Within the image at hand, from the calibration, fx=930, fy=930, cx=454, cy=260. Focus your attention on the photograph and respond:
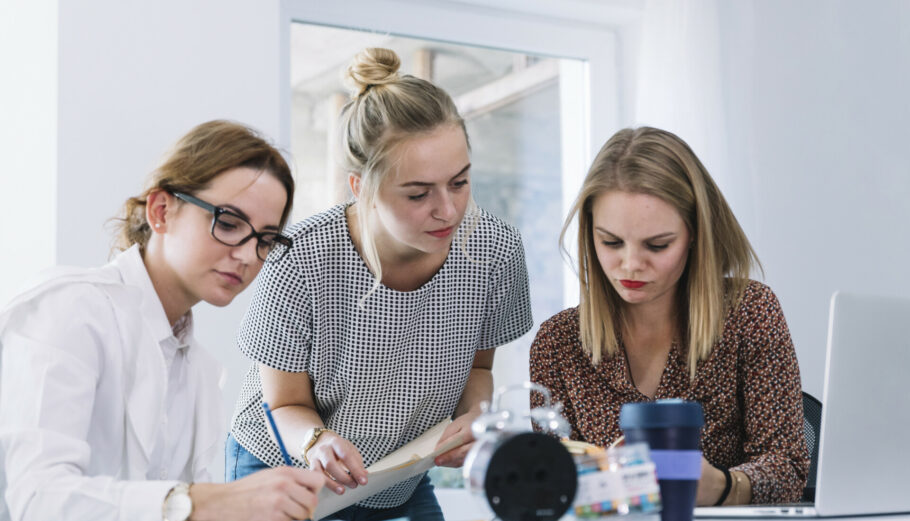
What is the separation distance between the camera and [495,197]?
10.2ft

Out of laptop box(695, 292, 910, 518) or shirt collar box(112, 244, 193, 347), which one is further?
shirt collar box(112, 244, 193, 347)

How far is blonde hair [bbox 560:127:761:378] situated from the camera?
172cm

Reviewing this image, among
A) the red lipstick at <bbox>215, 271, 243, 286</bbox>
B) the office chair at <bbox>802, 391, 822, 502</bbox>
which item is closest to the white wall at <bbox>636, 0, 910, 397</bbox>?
the office chair at <bbox>802, 391, 822, 502</bbox>

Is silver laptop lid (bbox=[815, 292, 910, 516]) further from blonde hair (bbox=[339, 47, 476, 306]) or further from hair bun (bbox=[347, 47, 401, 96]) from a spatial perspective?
hair bun (bbox=[347, 47, 401, 96])

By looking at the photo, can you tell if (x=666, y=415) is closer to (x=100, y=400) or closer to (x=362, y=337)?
(x=100, y=400)

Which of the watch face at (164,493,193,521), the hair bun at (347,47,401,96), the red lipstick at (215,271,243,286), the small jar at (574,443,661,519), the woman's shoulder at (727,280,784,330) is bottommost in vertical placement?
the watch face at (164,493,193,521)

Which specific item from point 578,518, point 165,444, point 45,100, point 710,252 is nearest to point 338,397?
point 165,444

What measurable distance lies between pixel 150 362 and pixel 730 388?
40.3 inches

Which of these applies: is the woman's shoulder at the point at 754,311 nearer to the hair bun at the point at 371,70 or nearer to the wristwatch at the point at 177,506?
the hair bun at the point at 371,70

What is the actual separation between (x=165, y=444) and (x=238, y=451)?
0.50 meters

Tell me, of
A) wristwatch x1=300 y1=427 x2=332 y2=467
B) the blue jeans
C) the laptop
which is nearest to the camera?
the laptop

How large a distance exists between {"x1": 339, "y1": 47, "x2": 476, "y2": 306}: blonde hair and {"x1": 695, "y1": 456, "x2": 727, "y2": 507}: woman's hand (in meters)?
0.69

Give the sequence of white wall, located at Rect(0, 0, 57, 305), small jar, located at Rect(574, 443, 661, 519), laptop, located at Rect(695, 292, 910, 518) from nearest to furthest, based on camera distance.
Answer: small jar, located at Rect(574, 443, 661, 519) → laptop, located at Rect(695, 292, 910, 518) → white wall, located at Rect(0, 0, 57, 305)

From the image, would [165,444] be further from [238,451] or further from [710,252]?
[710,252]
